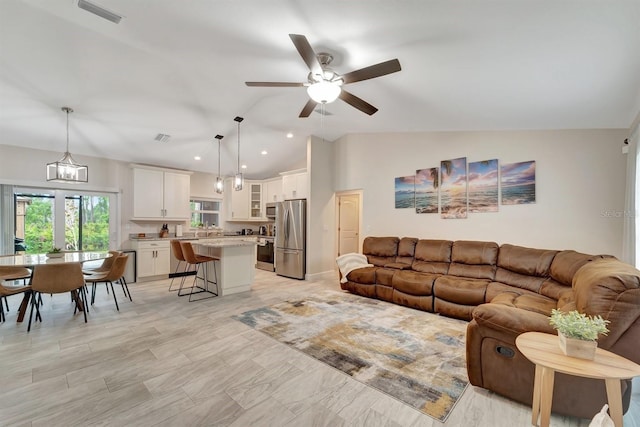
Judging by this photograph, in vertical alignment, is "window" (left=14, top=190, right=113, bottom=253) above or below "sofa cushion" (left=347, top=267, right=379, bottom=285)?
above

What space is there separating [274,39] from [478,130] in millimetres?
3541

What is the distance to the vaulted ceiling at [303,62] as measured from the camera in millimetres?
2195

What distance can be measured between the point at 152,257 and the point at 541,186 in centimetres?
725

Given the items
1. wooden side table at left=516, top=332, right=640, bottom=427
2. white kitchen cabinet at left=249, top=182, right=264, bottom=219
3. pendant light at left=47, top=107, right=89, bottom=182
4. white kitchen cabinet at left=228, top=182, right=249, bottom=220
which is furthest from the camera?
white kitchen cabinet at left=249, top=182, right=264, bottom=219

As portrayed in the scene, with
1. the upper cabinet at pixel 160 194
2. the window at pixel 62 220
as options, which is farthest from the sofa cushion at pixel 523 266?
the window at pixel 62 220

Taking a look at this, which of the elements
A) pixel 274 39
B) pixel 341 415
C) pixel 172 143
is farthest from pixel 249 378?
pixel 172 143

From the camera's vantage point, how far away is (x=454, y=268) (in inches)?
166

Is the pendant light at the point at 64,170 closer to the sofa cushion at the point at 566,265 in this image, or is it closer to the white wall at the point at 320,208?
the white wall at the point at 320,208

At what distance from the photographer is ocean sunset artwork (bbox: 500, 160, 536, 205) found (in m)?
3.96

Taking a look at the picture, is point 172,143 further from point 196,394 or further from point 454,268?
point 454,268

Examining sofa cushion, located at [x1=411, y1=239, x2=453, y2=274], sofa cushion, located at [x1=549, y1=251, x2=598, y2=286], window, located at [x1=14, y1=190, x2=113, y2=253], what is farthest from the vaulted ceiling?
sofa cushion, located at [x1=411, y1=239, x2=453, y2=274]

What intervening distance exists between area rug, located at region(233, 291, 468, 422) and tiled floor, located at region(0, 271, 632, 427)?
4.8 inches

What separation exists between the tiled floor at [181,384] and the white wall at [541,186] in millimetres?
2866

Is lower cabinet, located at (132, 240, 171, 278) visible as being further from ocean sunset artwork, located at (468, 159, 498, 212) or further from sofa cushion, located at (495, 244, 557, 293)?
sofa cushion, located at (495, 244, 557, 293)
